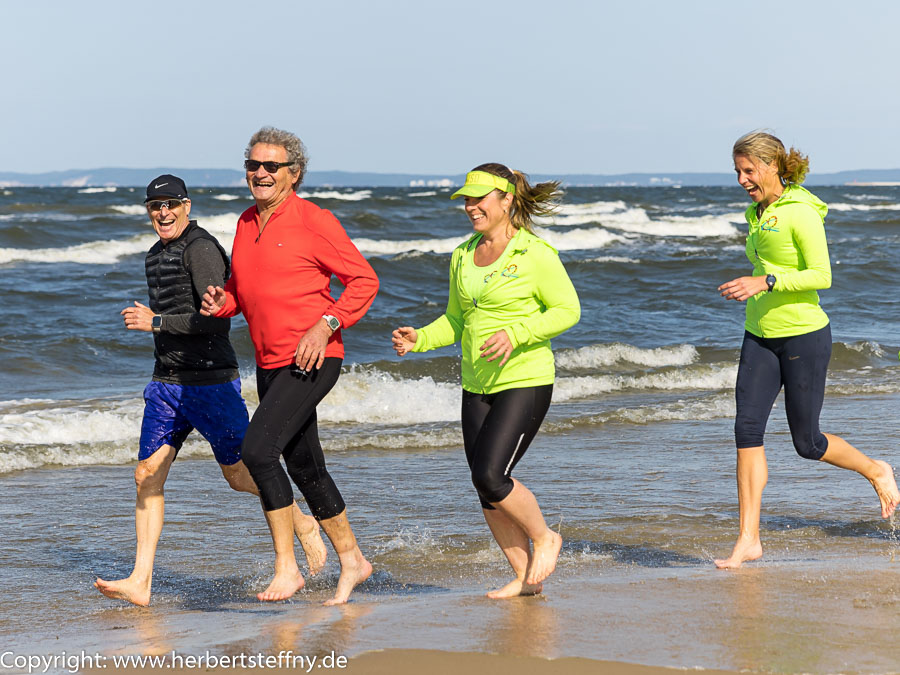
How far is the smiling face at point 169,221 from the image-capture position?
462 centimetres

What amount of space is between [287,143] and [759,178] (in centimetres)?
207

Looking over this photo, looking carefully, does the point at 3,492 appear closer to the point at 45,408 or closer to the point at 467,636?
the point at 45,408

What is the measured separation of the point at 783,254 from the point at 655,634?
2022mm

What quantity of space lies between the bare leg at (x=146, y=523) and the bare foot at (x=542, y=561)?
5.31ft

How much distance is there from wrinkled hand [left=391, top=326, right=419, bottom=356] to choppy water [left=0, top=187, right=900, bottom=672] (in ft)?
3.92

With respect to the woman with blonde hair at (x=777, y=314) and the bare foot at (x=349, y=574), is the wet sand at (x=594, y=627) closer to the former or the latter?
the bare foot at (x=349, y=574)

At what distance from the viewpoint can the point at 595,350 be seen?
13.3 m

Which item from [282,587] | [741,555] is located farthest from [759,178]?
[282,587]

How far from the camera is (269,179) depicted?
14.0 feet

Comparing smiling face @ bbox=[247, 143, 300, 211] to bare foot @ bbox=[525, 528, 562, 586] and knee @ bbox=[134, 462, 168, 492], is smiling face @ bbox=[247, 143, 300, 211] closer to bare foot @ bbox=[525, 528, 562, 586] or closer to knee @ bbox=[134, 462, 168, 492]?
knee @ bbox=[134, 462, 168, 492]

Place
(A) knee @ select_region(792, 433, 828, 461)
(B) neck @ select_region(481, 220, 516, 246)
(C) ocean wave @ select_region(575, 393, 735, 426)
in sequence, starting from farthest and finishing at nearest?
1. (C) ocean wave @ select_region(575, 393, 735, 426)
2. (A) knee @ select_region(792, 433, 828, 461)
3. (B) neck @ select_region(481, 220, 516, 246)

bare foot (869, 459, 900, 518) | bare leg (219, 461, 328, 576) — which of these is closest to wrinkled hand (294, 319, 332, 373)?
bare leg (219, 461, 328, 576)

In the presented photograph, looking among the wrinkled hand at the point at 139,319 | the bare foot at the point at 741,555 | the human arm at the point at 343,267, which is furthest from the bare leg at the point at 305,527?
the bare foot at the point at 741,555

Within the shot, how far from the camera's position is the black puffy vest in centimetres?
460
